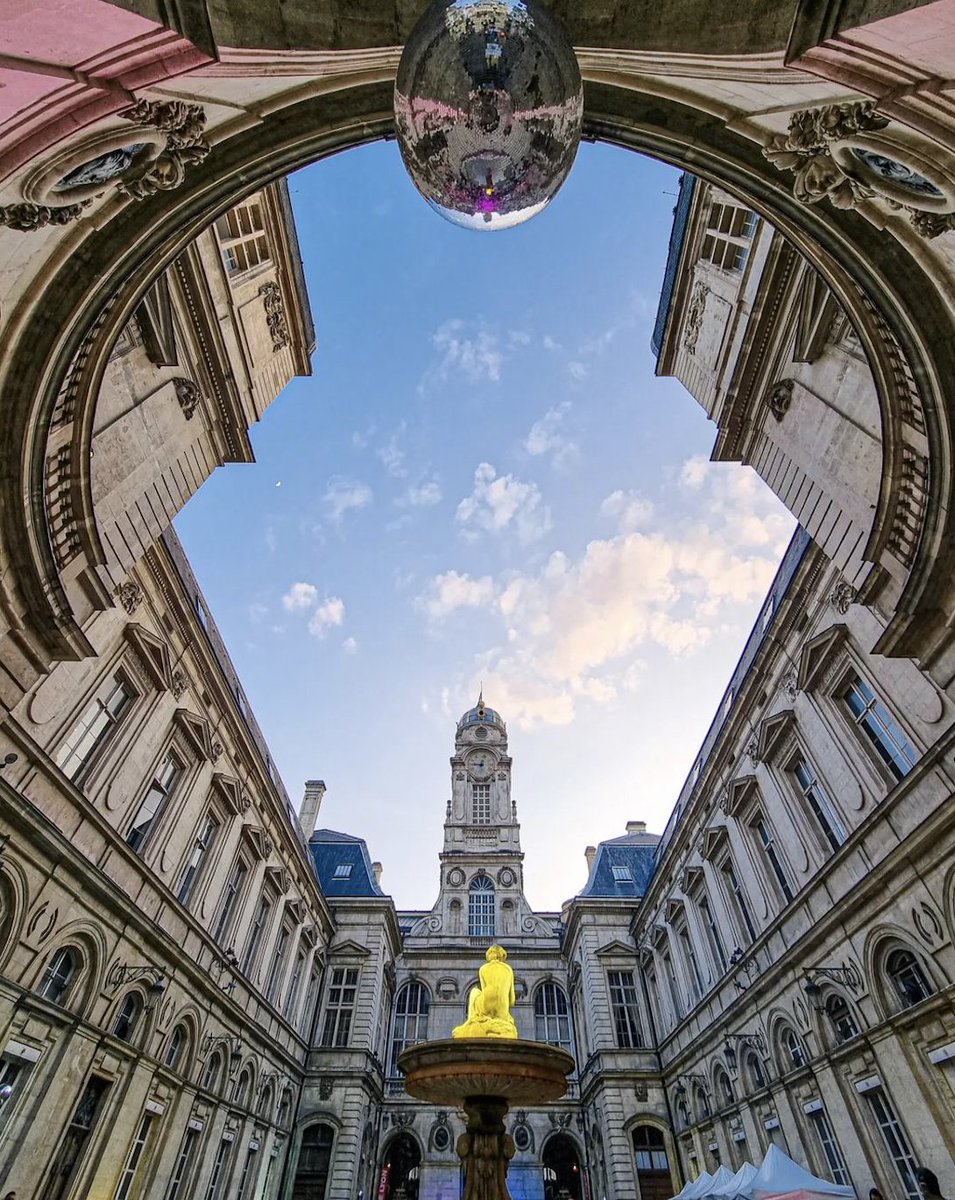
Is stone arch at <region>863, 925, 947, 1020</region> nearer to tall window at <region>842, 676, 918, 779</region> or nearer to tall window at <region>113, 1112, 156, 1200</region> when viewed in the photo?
tall window at <region>842, 676, 918, 779</region>

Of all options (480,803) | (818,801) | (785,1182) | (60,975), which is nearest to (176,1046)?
(60,975)

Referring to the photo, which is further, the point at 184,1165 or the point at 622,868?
the point at 622,868

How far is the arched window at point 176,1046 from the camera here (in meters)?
15.1

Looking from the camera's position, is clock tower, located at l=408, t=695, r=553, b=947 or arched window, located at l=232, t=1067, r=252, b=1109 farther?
clock tower, located at l=408, t=695, r=553, b=947

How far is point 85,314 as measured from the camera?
755 cm

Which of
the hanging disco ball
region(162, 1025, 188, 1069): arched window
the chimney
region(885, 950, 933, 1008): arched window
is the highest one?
the chimney

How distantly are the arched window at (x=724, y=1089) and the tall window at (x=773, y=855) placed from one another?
7768 mm

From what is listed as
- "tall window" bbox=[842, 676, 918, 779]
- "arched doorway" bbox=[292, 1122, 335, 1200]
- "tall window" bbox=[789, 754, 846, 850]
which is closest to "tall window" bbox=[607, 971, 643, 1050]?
"arched doorway" bbox=[292, 1122, 335, 1200]

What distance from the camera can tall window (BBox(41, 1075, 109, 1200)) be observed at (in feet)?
36.4

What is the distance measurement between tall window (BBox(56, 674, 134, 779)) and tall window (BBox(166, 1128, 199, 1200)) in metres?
11.4

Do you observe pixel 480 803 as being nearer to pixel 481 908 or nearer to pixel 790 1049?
pixel 481 908

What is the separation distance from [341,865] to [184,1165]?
18.2 metres

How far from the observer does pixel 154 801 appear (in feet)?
49.2

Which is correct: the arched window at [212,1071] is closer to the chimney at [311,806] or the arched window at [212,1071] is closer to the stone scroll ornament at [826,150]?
the chimney at [311,806]
